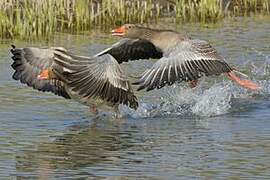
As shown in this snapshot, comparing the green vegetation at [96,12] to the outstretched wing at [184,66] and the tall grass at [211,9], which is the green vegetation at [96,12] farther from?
the outstretched wing at [184,66]

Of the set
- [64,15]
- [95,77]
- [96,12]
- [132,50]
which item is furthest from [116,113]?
[96,12]

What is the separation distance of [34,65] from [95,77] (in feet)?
3.98

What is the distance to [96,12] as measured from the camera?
19.1m

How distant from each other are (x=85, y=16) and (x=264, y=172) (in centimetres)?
1089

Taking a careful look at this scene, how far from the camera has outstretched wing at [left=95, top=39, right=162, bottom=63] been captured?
39.4ft

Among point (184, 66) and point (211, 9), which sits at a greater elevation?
point (211, 9)

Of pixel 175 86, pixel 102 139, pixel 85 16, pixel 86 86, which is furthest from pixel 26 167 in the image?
pixel 85 16

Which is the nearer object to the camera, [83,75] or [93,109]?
[83,75]

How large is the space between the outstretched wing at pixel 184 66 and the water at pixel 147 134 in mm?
522

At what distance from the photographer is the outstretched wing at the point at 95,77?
10086 mm

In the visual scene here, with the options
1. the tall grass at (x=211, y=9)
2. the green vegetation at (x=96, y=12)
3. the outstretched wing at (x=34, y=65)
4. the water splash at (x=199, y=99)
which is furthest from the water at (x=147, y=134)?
the tall grass at (x=211, y=9)

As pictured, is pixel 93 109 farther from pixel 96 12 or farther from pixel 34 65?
pixel 96 12

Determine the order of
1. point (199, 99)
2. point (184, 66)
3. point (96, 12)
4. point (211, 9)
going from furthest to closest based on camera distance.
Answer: point (211, 9) → point (96, 12) → point (199, 99) → point (184, 66)

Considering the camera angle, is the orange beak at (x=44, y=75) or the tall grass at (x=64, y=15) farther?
the tall grass at (x=64, y=15)
